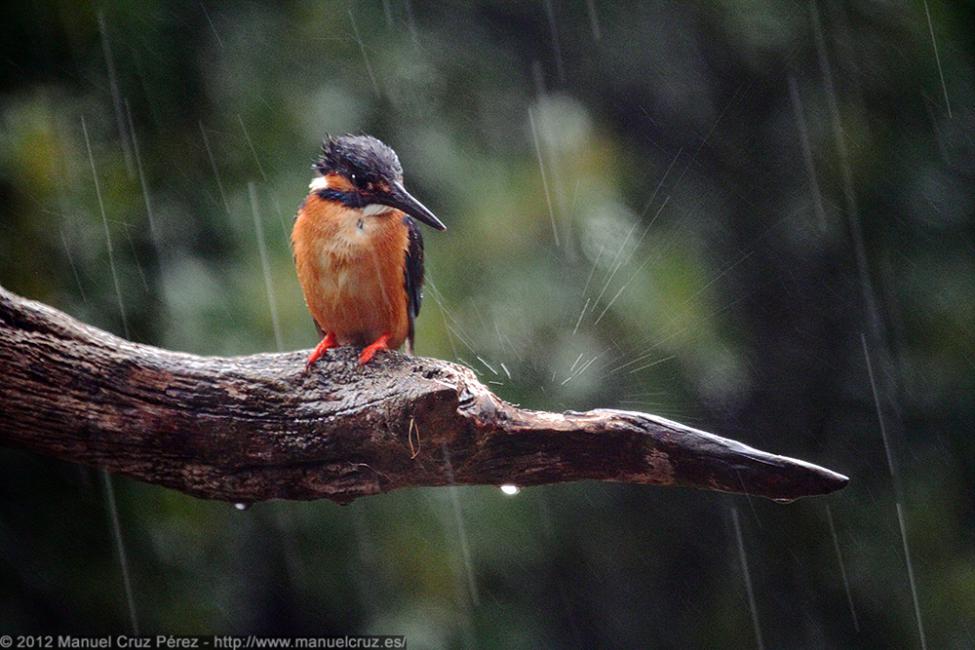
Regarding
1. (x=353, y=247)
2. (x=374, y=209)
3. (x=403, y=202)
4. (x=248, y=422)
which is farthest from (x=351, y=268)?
(x=248, y=422)

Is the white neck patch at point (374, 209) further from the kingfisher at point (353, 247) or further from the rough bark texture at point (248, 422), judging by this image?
the rough bark texture at point (248, 422)

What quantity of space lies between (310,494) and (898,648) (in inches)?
111

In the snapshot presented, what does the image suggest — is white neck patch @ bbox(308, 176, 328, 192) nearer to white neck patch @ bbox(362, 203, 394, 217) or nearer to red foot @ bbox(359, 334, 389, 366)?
white neck patch @ bbox(362, 203, 394, 217)

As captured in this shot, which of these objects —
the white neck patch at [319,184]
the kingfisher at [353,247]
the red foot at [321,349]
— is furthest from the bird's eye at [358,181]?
the red foot at [321,349]

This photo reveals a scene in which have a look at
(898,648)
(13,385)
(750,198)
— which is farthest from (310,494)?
(898,648)

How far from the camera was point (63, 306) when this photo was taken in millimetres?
3160

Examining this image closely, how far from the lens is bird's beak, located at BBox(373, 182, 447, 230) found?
8.01 ft

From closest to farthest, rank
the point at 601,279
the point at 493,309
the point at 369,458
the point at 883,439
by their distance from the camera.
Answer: the point at 369,458 → the point at 493,309 → the point at 601,279 → the point at 883,439

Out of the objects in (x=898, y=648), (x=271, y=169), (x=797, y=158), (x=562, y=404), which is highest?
(x=797, y=158)

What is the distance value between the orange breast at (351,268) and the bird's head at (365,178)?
0.03 metres

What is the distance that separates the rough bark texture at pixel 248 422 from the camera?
208 cm

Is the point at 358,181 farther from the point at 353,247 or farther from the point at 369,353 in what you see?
the point at 369,353

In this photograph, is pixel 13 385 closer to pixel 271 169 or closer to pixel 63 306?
pixel 63 306

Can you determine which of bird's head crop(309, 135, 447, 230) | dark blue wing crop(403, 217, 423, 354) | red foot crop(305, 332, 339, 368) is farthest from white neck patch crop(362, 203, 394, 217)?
red foot crop(305, 332, 339, 368)
